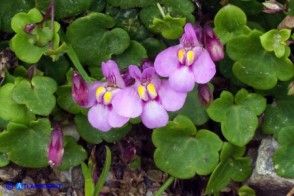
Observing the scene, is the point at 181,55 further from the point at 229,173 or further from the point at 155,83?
the point at 229,173

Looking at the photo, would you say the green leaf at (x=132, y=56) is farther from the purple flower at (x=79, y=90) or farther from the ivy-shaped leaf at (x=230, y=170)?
the ivy-shaped leaf at (x=230, y=170)

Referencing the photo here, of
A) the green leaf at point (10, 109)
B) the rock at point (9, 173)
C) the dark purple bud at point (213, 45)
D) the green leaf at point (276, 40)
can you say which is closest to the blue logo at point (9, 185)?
the rock at point (9, 173)

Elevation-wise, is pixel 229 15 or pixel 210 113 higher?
pixel 229 15

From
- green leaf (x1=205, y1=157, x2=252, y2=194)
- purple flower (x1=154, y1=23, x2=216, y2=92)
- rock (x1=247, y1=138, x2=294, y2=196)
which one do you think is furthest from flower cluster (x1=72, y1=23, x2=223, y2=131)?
rock (x1=247, y1=138, x2=294, y2=196)

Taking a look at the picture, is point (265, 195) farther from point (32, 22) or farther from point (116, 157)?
point (32, 22)

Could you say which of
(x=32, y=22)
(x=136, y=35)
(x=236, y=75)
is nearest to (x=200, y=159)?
(x=236, y=75)

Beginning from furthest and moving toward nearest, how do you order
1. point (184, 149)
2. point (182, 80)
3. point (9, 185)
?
point (9, 185) < point (184, 149) < point (182, 80)

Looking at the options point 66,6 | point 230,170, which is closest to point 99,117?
point 66,6
